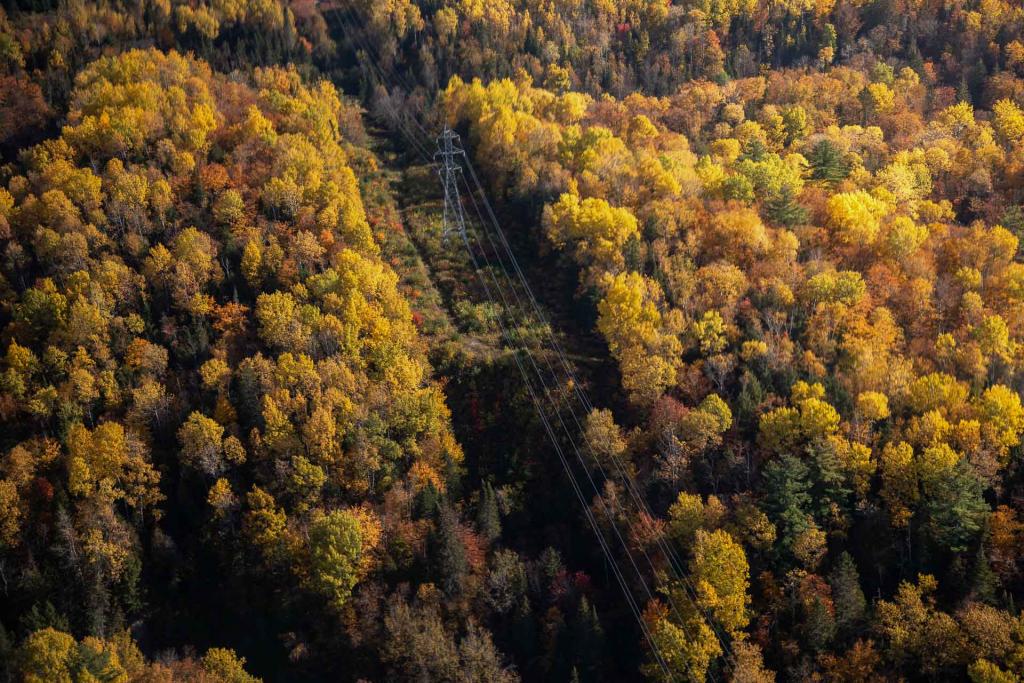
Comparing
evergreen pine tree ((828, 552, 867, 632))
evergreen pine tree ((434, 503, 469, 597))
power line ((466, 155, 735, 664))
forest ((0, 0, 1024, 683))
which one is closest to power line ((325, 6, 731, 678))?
power line ((466, 155, 735, 664))

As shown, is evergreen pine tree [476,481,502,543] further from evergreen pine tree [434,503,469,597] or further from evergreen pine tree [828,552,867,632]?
evergreen pine tree [828,552,867,632]

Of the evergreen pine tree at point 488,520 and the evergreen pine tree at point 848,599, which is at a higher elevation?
the evergreen pine tree at point 848,599

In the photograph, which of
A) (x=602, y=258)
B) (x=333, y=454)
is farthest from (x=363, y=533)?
(x=602, y=258)

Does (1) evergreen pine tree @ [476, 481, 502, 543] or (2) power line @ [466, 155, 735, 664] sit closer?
(2) power line @ [466, 155, 735, 664]

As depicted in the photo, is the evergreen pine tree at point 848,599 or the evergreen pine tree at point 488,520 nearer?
the evergreen pine tree at point 848,599

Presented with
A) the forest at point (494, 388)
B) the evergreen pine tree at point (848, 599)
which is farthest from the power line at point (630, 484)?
the evergreen pine tree at point (848, 599)

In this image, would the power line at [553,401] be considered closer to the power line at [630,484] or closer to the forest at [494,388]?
the power line at [630,484]

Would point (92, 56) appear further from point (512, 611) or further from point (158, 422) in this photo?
point (512, 611)

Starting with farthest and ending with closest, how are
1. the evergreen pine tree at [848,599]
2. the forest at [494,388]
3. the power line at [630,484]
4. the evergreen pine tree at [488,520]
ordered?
the evergreen pine tree at [488,520], the forest at [494,388], the power line at [630,484], the evergreen pine tree at [848,599]

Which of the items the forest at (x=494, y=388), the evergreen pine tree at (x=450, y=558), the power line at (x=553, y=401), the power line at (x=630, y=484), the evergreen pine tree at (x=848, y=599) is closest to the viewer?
the evergreen pine tree at (x=848, y=599)
